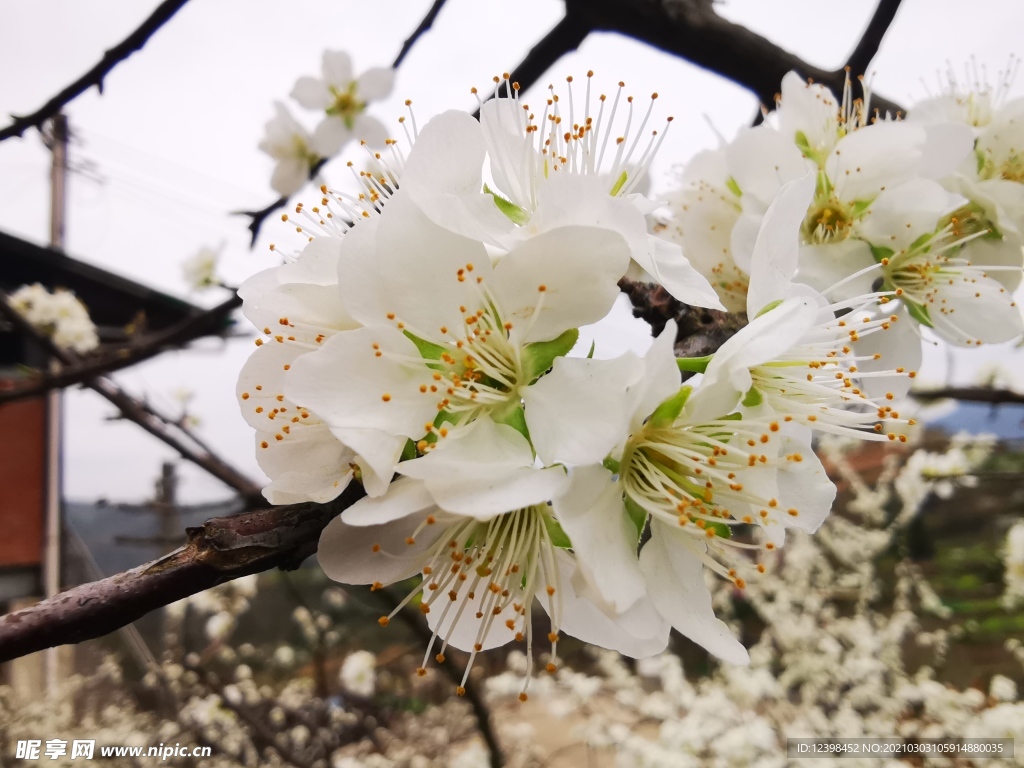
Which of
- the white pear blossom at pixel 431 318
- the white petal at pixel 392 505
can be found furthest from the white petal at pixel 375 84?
the white petal at pixel 392 505

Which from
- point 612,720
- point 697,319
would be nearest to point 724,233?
point 697,319

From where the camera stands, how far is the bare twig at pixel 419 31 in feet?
3.13

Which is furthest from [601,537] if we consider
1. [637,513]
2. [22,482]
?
[22,482]

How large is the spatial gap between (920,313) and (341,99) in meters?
1.44

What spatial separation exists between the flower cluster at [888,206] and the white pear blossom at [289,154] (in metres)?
1.17

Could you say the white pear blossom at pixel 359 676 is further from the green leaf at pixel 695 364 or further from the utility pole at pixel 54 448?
the green leaf at pixel 695 364

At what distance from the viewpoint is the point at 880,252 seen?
0.71 meters

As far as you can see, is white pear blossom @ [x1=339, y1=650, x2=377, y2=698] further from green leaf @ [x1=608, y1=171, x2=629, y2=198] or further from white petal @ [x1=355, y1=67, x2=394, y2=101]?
green leaf @ [x1=608, y1=171, x2=629, y2=198]

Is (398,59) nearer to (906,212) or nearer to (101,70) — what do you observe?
(101,70)

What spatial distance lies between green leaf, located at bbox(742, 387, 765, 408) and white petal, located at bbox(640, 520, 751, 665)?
10 cm

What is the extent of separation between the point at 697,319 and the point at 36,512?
485 cm

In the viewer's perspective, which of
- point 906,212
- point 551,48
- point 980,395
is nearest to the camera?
point 906,212

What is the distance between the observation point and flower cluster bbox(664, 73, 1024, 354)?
68 centimetres

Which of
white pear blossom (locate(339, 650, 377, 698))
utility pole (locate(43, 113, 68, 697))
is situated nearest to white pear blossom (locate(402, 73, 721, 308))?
white pear blossom (locate(339, 650, 377, 698))
